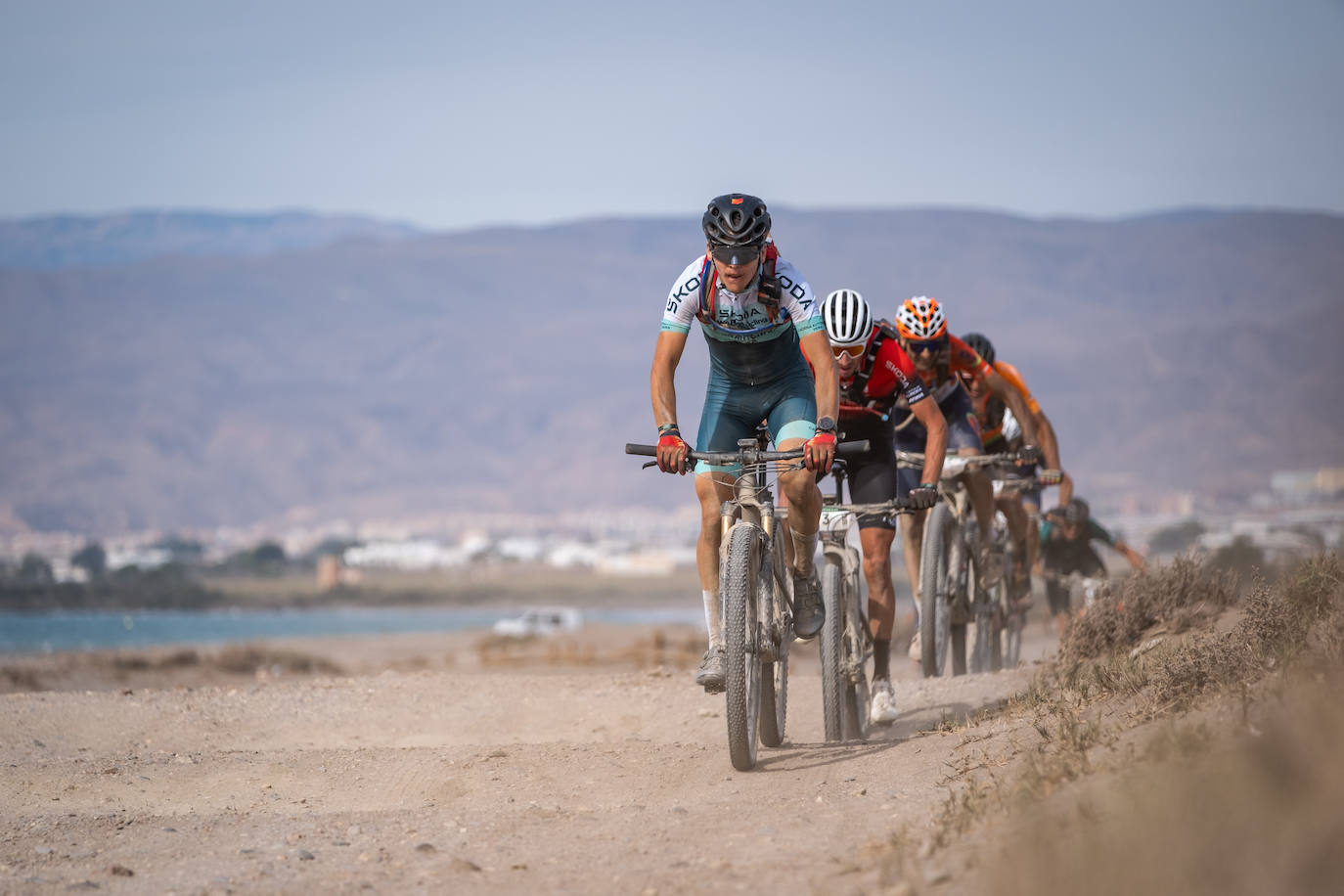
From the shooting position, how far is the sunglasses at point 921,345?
10.6m

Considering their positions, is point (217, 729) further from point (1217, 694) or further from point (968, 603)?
point (1217, 694)

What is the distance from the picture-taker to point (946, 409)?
1148cm

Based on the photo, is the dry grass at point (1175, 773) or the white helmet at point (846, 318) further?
the white helmet at point (846, 318)

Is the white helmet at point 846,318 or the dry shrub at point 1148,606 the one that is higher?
the white helmet at point 846,318

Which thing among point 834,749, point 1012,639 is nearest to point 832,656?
point 834,749

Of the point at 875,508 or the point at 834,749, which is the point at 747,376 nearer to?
the point at 875,508

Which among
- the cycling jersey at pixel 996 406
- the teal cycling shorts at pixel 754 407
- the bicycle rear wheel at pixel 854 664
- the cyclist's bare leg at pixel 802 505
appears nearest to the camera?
the cyclist's bare leg at pixel 802 505

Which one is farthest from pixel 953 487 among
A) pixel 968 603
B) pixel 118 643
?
pixel 118 643

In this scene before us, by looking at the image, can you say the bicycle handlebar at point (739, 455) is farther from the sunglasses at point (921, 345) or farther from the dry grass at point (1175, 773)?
the sunglasses at point (921, 345)

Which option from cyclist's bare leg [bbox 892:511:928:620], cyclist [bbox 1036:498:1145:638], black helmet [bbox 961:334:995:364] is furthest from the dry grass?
cyclist [bbox 1036:498:1145:638]

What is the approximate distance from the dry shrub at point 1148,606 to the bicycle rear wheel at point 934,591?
0.83 meters

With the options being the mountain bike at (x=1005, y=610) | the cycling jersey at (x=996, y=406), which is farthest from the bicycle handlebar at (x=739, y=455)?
the cycling jersey at (x=996, y=406)

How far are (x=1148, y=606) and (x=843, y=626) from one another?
2974 millimetres

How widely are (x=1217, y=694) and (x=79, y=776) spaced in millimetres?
5661
